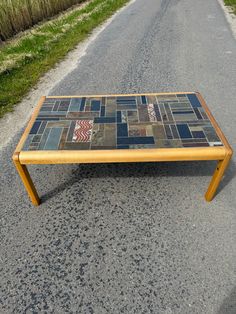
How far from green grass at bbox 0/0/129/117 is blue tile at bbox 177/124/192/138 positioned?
268 cm

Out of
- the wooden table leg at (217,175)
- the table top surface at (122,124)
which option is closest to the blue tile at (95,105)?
the table top surface at (122,124)

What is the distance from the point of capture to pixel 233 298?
6.02 feet

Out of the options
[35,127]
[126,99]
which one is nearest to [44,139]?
[35,127]

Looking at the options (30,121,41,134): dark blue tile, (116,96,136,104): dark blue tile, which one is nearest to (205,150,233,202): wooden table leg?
(116,96,136,104): dark blue tile

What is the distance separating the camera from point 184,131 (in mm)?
2295

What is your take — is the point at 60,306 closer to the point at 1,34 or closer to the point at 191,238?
the point at 191,238

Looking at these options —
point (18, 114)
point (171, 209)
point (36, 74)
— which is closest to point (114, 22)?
point (36, 74)

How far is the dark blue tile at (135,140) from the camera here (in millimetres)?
2188

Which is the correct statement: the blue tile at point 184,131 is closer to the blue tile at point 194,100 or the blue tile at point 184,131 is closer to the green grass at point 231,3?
the blue tile at point 194,100

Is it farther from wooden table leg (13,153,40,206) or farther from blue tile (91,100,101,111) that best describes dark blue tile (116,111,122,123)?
wooden table leg (13,153,40,206)

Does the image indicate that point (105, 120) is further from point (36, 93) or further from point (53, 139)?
point (36, 93)

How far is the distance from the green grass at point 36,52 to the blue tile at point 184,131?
2.68m

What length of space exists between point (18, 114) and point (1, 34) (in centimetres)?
413

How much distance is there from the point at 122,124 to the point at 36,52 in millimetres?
4109
